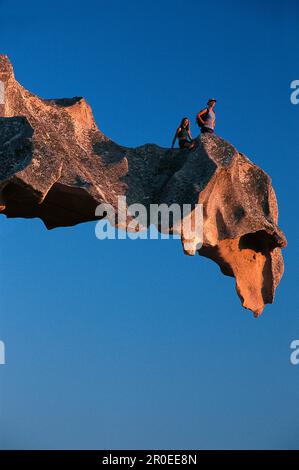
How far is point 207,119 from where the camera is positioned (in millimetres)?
16719

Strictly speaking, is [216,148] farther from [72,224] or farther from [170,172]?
[72,224]

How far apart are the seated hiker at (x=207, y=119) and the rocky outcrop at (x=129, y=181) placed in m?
0.40

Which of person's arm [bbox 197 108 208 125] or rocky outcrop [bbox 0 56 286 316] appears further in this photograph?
person's arm [bbox 197 108 208 125]

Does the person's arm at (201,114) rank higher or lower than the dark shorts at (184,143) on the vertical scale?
higher

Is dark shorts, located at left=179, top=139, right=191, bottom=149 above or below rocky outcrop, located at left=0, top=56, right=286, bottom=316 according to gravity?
above

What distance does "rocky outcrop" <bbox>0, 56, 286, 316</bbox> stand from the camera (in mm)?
14617

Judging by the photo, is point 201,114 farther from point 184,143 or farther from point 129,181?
point 129,181

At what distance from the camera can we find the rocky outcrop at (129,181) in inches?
575

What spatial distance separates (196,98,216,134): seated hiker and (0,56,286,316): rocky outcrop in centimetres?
40

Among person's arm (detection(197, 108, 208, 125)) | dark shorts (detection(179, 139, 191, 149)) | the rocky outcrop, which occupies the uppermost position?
person's arm (detection(197, 108, 208, 125))

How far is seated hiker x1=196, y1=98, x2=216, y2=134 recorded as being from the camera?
16672 millimetres

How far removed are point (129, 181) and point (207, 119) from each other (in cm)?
192

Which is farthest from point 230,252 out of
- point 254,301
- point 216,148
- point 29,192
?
point 29,192

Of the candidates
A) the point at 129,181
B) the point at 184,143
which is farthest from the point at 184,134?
the point at 129,181
